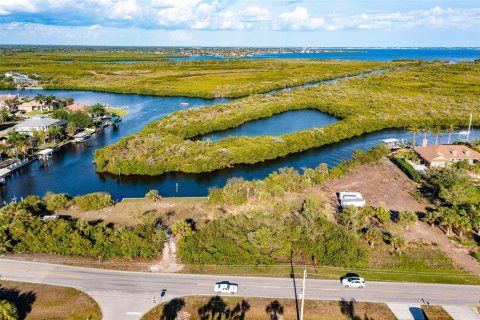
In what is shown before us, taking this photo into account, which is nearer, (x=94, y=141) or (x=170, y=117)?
(x=94, y=141)

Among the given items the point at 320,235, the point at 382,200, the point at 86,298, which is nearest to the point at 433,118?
the point at 382,200

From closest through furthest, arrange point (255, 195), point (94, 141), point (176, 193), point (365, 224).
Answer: point (365, 224) → point (255, 195) → point (176, 193) → point (94, 141)

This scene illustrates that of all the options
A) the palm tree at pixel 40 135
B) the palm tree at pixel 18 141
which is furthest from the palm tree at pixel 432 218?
the palm tree at pixel 40 135

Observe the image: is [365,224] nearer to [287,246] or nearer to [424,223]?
[424,223]

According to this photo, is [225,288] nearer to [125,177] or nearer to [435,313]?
[435,313]

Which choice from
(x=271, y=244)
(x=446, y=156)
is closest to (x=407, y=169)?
(x=446, y=156)

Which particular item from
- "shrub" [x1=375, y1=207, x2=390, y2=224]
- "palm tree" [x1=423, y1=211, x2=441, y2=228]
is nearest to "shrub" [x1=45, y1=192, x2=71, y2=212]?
"shrub" [x1=375, y1=207, x2=390, y2=224]
